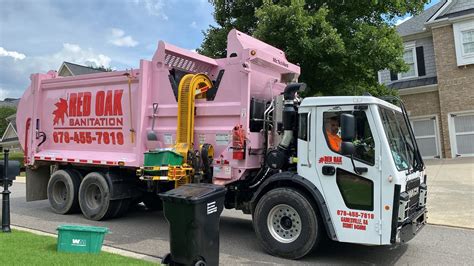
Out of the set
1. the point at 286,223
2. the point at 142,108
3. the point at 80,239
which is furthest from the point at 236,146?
the point at 80,239

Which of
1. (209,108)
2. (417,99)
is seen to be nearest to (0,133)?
(417,99)

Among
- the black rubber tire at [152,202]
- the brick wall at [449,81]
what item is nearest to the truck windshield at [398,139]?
the black rubber tire at [152,202]

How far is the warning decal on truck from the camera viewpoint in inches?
334

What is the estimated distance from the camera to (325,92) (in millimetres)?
13211

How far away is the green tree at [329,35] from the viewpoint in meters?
12.1

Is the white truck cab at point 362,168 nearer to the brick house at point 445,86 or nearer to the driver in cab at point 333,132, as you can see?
the driver in cab at point 333,132

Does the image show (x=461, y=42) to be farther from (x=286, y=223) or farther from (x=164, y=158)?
(x=164, y=158)

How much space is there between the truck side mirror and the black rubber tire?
524 cm

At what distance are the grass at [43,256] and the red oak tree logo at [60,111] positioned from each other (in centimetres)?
358

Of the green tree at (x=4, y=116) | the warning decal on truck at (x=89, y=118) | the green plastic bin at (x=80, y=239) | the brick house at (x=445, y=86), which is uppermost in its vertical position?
the green tree at (x=4, y=116)

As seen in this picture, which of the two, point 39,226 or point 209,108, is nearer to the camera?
point 209,108

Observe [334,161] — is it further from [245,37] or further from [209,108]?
[245,37]

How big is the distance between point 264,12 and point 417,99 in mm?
11368

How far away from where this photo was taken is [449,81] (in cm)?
1941
